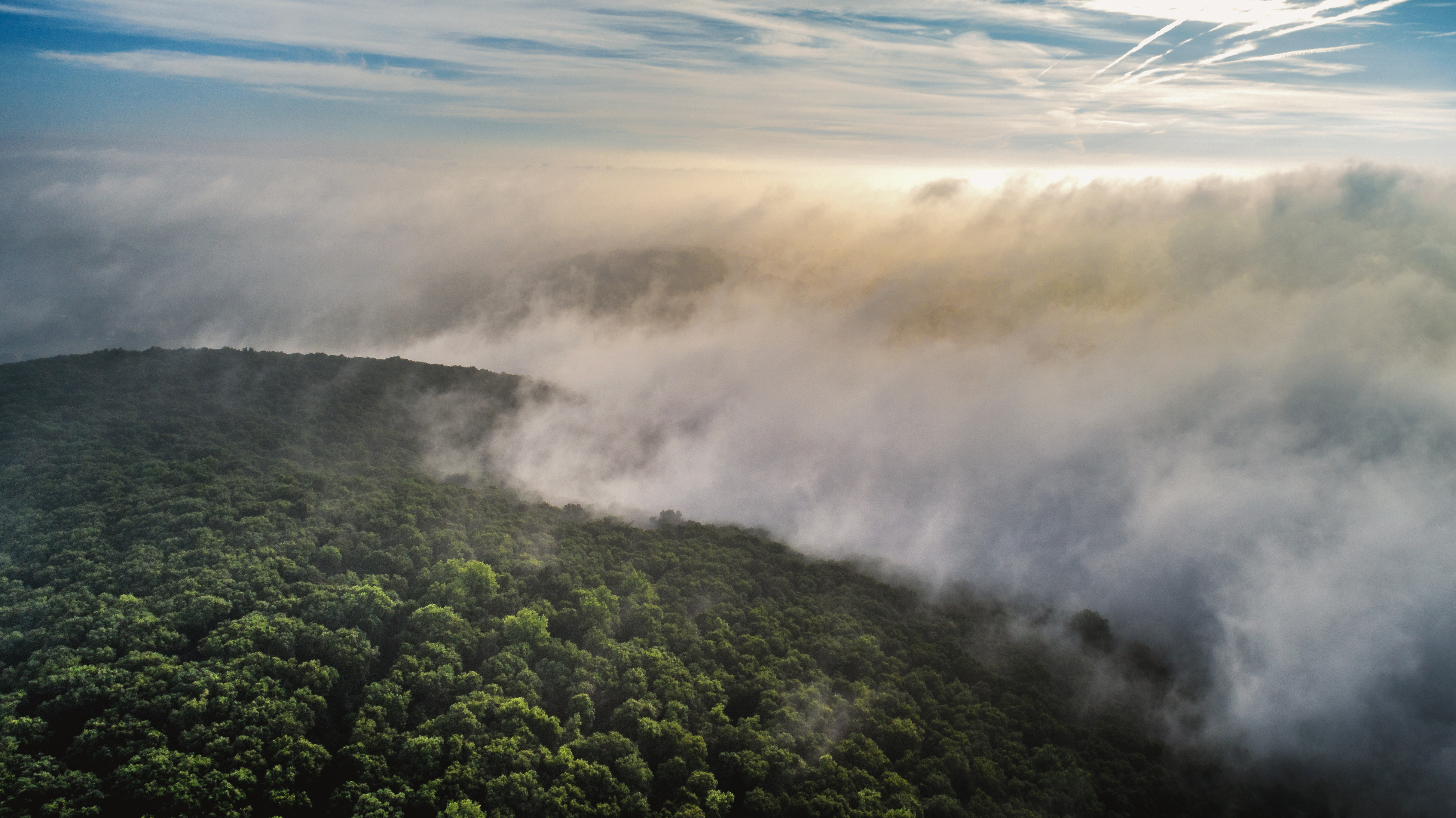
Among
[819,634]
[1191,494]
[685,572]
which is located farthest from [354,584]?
[1191,494]

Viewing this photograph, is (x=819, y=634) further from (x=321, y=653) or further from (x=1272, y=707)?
(x=1272, y=707)

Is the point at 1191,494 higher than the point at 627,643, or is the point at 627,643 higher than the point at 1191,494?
the point at 627,643

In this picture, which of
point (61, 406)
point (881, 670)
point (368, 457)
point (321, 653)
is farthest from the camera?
point (368, 457)

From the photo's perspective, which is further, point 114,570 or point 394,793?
point 114,570

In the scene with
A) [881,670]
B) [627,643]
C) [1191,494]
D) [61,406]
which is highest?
[61,406]

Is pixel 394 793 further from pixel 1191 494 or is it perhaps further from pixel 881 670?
pixel 1191 494

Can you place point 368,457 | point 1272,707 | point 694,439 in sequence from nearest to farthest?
point 1272,707 < point 368,457 < point 694,439
